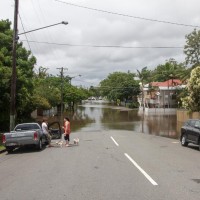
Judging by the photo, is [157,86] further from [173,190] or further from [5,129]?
[173,190]

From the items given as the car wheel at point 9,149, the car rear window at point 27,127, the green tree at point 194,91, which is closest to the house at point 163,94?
the green tree at point 194,91

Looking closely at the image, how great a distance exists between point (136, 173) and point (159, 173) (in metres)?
0.69

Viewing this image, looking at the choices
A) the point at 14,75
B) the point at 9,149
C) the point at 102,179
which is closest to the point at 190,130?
the point at 9,149

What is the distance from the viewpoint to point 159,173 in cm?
1219

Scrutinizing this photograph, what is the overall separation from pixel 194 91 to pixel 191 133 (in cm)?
2364

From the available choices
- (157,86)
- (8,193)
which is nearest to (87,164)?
(8,193)

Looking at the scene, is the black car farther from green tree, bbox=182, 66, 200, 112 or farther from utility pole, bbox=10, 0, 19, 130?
green tree, bbox=182, 66, 200, 112

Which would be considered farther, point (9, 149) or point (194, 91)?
point (194, 91)

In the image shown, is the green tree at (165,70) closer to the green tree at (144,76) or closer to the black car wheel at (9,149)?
the green tree at (144,76)

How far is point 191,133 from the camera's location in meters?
23.2

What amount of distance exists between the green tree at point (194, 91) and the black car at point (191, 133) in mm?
21249

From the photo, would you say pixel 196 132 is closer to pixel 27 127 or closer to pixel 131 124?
pixel 27 127

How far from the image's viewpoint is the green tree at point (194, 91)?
149 ft

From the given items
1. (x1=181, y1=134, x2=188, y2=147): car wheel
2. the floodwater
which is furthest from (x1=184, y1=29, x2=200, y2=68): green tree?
(x1=181, y1=134, x2=188, y2=147): car wheel
